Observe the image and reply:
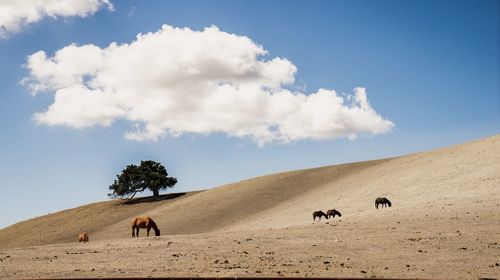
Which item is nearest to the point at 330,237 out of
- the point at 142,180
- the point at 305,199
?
the point at 305,199

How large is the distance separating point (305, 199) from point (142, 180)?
3503cm

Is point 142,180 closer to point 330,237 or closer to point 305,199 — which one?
point 305,199

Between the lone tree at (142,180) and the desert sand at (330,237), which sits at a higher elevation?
the lone tree at (142,180)

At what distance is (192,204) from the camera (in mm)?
67812

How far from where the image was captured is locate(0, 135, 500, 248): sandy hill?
1661 inches

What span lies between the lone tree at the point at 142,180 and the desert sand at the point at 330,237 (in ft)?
63.4

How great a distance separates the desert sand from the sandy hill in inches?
9.5

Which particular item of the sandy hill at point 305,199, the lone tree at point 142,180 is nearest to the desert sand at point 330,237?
the sandy hill at point 305,199

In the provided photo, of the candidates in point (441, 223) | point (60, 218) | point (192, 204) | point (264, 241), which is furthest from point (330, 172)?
point (264, 241)

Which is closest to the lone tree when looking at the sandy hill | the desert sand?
the sandy hill

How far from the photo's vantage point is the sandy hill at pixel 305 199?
42.2m

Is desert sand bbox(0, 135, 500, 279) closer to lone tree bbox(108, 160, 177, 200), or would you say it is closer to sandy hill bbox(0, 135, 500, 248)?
sandy hill bbox(0, 135, 500, 248)

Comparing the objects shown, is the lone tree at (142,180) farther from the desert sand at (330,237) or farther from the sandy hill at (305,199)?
the desert sand at (330,237)

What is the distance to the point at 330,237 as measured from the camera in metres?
26.0
